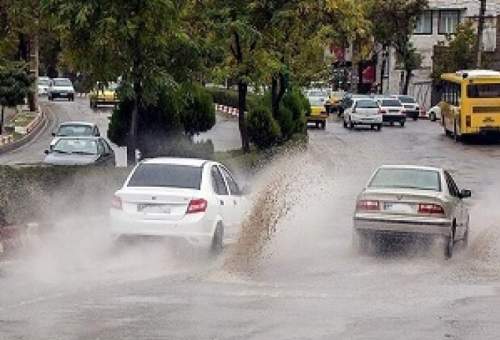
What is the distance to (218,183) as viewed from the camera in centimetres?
1742

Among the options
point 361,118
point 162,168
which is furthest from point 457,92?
point 162,168

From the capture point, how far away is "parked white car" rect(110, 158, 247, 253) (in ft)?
52.6

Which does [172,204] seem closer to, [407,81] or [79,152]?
[79,152]

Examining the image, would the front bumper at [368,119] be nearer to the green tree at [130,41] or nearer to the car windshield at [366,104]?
the car windshield at [366,104]

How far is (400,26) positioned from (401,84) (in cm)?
746

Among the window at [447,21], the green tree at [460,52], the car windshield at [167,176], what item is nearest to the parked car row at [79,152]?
the car windshield at [167,176]

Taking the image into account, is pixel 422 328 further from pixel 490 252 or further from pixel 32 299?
pixel 490 252

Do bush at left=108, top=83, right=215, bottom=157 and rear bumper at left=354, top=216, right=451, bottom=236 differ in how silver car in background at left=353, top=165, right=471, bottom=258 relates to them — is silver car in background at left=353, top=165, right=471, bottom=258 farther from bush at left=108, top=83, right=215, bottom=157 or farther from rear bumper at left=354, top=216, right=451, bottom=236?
bush at left=108, top=83, right=215, bottom=157

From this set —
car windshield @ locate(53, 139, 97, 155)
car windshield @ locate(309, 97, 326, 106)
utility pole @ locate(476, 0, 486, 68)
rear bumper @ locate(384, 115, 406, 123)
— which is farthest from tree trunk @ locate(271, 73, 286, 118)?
utility pole @ locate(476, 0, 486, 68)

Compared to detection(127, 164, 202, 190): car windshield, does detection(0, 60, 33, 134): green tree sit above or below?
below

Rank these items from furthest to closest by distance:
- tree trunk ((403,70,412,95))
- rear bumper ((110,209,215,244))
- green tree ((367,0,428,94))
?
tree trunk ((403,70,412,95)), green tree ((367,0,428,94)), rear bumper ((110,209,215,244))

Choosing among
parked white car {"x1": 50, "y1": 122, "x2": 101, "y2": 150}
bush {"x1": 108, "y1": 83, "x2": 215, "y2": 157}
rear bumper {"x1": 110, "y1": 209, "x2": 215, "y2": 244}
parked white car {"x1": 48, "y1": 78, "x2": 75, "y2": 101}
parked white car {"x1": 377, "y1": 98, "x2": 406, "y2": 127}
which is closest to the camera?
rear bumper {"x1": 110, "y1": 209, "x2": 215, "y2": 244}

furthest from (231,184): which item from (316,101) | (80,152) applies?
(316,101)

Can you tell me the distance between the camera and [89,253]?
17453mm
